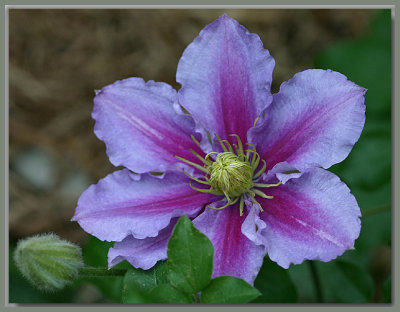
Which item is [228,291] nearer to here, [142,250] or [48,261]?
[142,250]

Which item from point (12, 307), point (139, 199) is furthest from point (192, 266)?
point (12, 307)

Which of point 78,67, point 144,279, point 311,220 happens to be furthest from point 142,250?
point 78,67

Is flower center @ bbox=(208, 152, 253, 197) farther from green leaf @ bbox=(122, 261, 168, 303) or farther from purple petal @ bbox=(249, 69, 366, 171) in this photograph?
green leaf @ bbox=(122, 261, 168, 303)

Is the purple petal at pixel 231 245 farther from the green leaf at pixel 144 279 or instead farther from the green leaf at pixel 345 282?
the green leaf at pixel 345 282

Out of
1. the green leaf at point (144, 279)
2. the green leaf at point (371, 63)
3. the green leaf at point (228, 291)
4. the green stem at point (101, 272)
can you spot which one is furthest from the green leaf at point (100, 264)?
the green leaf at point (371, 63)

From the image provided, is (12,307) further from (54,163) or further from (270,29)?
(270,29)
